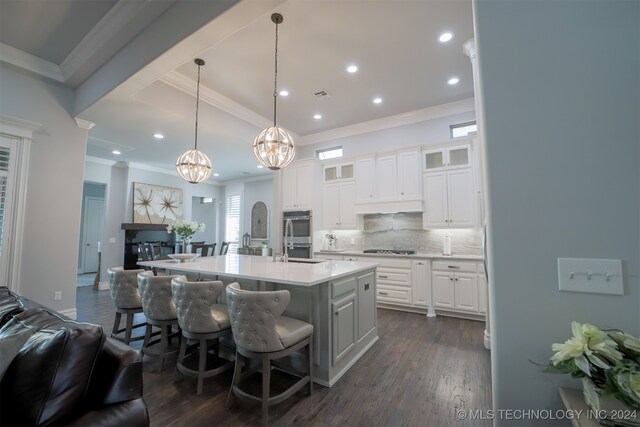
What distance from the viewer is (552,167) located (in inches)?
39.6

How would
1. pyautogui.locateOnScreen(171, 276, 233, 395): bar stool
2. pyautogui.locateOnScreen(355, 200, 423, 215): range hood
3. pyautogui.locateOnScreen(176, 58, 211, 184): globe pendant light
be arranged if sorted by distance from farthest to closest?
pyautogui.locateOnScreen(355, 200, 423, 215): range hood
pyautogui.locateOnScreen(176, 58, 211, 184): globe pendant light
pyautogui.locateOnScreen(171, 276, 233, 395): bar stool

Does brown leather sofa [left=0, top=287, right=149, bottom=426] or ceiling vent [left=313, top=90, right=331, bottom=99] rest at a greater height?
ceiling vent [left=313, top=90, right=331, bottom=99]

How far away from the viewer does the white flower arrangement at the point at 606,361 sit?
689 millimetres

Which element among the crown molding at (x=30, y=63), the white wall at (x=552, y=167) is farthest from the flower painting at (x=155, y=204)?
the white wall at (x=552, y=167)

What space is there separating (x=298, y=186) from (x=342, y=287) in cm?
354

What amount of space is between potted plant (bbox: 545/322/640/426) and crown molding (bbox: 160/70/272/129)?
461 cm

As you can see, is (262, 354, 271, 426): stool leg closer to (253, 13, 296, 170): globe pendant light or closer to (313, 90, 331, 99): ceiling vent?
(253, 13, 296, 170): globe pendant light

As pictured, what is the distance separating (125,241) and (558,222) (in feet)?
26.7

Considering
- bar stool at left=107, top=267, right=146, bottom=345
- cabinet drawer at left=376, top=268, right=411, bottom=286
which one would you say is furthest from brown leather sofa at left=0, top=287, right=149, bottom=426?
cabinet drawer at left=376, top=268, right=411, bottom=286

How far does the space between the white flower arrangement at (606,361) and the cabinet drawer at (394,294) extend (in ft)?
12.1

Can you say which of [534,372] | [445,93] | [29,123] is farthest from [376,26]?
[29,123]

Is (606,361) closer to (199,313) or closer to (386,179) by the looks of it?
(199,313)

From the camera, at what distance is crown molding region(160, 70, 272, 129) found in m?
3.72

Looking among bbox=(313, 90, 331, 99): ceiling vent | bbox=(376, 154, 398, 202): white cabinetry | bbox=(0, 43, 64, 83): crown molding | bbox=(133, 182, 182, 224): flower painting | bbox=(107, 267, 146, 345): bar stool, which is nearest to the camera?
bbox=(107, 267, 146, 345): bar stool
